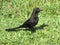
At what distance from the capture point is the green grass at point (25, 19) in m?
8.84

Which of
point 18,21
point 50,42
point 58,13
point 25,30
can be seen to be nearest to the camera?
point 50,42

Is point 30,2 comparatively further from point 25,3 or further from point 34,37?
point 34,37

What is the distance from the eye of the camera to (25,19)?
1072 centimetres

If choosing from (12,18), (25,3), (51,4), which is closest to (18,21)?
(12,18)

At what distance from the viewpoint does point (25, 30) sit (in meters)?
9.62

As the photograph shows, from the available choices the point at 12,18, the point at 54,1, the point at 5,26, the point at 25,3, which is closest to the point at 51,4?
the point at 54,1

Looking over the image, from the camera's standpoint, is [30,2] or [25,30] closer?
[25,30]

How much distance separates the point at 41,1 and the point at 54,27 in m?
2.11

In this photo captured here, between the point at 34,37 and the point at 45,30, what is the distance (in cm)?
76

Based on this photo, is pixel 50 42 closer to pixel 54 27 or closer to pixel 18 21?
pixel 54 27

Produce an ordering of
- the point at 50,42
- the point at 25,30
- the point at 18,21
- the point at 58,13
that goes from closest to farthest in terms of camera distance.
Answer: the point at 50,42, the point at 25,30, the point at 18,21, the point at 58,13

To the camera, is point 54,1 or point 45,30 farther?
point 54,1

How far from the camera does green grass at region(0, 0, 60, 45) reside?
884 cm

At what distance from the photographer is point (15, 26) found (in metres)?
9.98
